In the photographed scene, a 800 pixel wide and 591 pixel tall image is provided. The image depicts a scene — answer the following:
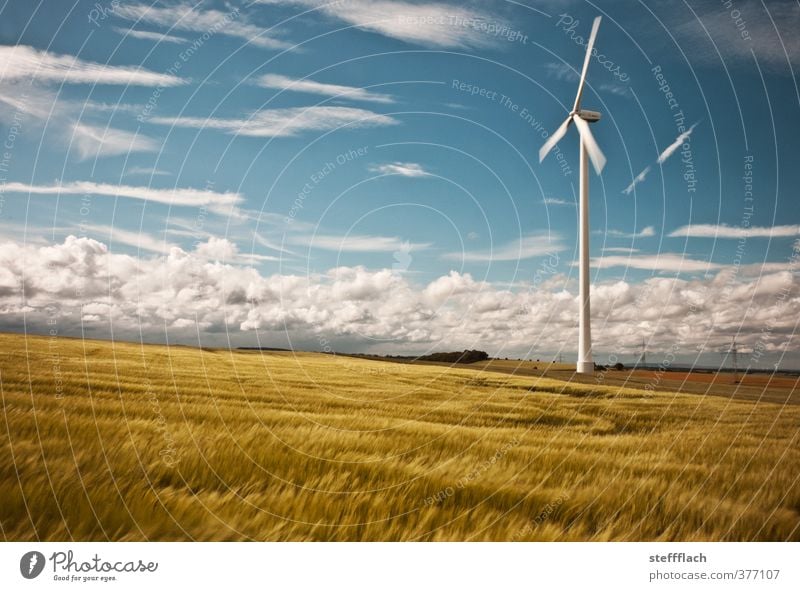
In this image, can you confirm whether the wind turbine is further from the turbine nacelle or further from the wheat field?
the wheat field

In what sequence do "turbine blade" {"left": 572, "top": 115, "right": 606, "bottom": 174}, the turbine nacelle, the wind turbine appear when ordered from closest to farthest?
1. "turbine blade" {"left": 572, "top": 115, "right": 606, "bottom": 174}
2. the wind turbine
3. the turbine nacelle

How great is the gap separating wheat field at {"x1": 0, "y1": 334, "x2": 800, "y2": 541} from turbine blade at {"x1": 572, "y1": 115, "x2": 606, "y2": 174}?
1082 centimetres

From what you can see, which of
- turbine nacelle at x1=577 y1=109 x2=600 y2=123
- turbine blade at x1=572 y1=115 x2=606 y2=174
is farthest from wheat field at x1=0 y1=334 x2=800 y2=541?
turbine nacelle at x1=577 y1=109 x2=600 y2=123

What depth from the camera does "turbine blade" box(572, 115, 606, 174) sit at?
16.9 metres

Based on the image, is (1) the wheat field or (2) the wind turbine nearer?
(1) the wheat field

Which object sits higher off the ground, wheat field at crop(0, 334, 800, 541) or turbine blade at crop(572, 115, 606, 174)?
turbine blade at crop(572, 115, 606, 174)

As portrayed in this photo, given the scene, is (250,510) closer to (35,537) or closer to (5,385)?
(35,537)

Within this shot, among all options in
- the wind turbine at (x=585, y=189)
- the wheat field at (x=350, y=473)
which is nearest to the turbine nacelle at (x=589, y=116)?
the wind turbine at (x=585, y=189)

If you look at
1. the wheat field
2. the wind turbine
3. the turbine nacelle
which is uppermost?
Answer: the turbine nacelle

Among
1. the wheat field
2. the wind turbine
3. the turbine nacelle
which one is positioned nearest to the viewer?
the wheat field

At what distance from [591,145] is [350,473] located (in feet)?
49.8

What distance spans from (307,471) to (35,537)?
241 centimetres

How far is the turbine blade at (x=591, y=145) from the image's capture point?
1688 centimetres

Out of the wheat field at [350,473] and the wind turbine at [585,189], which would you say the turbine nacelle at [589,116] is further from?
the wheat field at [350,473]
